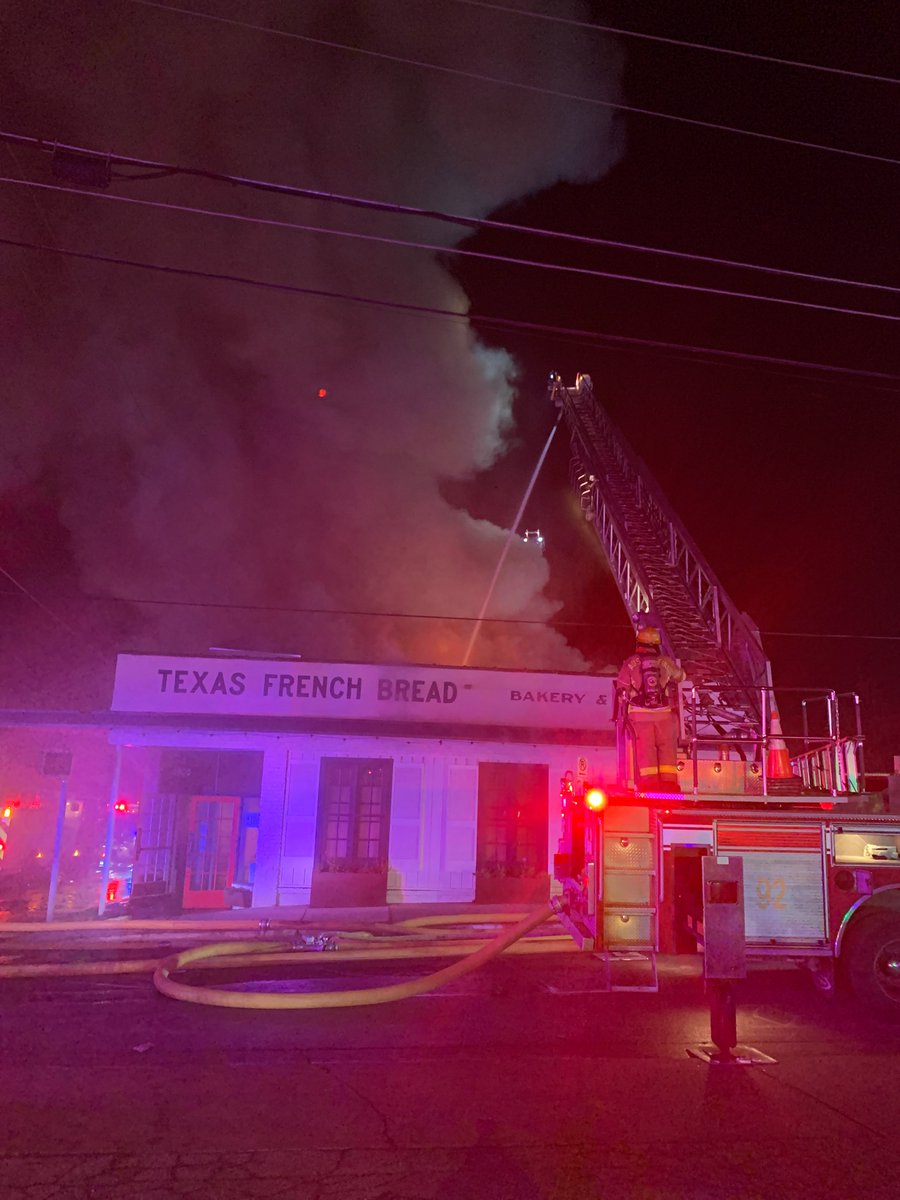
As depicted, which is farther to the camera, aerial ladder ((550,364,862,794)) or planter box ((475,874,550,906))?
planter box ((475,874,550,906))

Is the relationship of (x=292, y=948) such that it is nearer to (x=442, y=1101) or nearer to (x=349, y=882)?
(x=442, y=1101)

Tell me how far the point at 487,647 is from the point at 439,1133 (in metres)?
21.0

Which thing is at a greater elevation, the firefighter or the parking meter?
the firefighter

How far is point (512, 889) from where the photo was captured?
1466 centimetres

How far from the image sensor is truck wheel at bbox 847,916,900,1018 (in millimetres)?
6551

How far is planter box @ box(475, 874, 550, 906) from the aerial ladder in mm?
4943

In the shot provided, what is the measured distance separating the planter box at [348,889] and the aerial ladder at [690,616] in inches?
252

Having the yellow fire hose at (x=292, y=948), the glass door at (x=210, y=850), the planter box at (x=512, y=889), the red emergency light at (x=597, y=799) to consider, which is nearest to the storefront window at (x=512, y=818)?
the planter box at (x=512, y=889)

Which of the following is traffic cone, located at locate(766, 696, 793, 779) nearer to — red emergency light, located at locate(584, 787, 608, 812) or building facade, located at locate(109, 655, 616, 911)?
red emergency light, located at locate(584, 787, 608, 812)

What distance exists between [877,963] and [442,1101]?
4.17 metres

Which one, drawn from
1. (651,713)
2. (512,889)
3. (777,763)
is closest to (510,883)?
(512,889)

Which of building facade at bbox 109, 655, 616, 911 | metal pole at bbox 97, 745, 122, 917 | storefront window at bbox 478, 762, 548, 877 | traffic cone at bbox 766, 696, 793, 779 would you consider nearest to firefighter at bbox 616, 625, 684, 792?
traffic cone at bbox 766, 696, 793, 779

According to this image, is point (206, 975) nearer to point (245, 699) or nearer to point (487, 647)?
point (245, 699)

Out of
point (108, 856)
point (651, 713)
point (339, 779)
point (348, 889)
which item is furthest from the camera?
point (339, 779)
